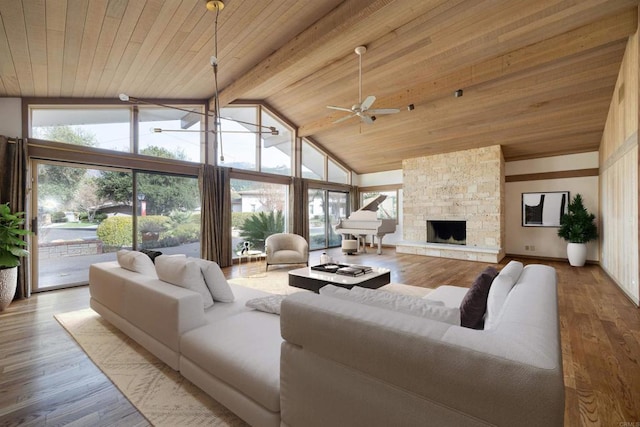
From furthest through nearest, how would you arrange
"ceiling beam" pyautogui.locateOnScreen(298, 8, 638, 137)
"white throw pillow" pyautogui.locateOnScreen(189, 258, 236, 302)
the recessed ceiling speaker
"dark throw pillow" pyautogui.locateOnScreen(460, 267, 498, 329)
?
"ceiling beam" pyautogui.locateOnScreen(298, 8, 638, 137) < the recessed ceiling speaker < "white throw pillow" pyautogui.locateOnScreen(189, 258, 236, 302) < "dark throw pillow" pyautogui.locateOnScreen(460, 267, 498, 329)

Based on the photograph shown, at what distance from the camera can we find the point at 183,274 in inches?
88.9

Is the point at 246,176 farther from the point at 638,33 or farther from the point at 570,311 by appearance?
the point at 638,33

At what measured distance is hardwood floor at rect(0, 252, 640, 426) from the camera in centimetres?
175

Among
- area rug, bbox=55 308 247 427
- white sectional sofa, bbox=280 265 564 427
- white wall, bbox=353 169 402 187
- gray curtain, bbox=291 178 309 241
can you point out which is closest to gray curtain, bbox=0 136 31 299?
area rug, bbox=55 308 247 427

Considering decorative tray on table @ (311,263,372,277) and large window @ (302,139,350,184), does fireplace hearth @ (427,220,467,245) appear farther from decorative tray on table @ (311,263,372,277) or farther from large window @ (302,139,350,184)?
decorative tray on table @ (311,263,372,277)

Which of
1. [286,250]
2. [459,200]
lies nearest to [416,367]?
[286,250]

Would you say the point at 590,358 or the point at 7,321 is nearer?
the point at 590,358

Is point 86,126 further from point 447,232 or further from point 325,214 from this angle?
point 447,232

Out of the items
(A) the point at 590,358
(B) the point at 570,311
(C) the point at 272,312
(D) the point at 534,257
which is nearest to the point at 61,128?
(C) the point at 272,312

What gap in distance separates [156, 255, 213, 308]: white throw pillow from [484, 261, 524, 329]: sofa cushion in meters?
2.01

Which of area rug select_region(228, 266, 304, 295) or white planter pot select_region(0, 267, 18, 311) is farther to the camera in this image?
area rug select_region(228, 266, 304, 295)

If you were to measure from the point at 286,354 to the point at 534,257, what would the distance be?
820cm

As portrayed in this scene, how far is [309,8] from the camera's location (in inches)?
143

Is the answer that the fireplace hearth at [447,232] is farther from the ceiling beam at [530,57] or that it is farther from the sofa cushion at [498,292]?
the sofa cushion at [498,292]
